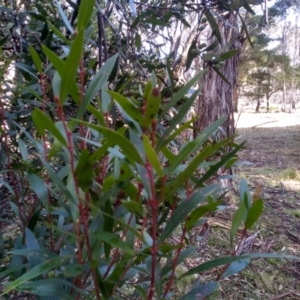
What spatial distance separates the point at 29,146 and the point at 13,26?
0.30 meters

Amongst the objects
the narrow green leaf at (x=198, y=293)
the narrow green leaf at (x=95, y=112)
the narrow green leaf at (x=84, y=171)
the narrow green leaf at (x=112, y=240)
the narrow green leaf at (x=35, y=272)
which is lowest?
the narrow green leaf at (x=198, y=293)

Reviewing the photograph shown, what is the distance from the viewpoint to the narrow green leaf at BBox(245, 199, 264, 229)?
38 cm

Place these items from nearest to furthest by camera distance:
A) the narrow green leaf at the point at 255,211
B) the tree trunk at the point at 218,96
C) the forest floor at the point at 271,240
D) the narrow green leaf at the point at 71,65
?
the narrow green leaf at the point at 71,65
the narrow green leaf at the point at 255,211
the forest floor at the point at 271,240
the tree trunk at the point at 218,96

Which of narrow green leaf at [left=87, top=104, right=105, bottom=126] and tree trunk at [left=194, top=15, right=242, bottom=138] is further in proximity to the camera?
tree trunk at [left=194, top=15, right=242, bottom=138]

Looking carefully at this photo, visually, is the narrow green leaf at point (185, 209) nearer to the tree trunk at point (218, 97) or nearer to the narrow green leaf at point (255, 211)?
the narrow green leaf at point (255, 211)

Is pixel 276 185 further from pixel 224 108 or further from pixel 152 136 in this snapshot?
pixel 152 136

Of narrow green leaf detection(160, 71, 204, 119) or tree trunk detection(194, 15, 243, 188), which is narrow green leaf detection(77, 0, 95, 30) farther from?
tree trunk detection(194, 15, 243, 188)

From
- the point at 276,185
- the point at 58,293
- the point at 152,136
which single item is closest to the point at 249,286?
the point at 58,293

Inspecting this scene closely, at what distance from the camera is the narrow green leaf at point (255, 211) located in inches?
14.8

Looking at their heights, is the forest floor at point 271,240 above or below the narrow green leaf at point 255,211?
below

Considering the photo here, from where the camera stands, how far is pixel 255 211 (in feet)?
1.28

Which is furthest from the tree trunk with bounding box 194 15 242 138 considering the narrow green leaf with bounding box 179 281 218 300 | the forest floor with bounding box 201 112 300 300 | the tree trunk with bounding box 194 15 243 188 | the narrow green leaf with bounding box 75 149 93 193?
the narrow green leaf with bounding box 75 149 93 193

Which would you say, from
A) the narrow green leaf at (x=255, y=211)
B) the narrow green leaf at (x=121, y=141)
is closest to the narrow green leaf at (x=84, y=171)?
the narrow green leaf at (x=121, y=141)

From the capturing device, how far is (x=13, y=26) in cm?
82
